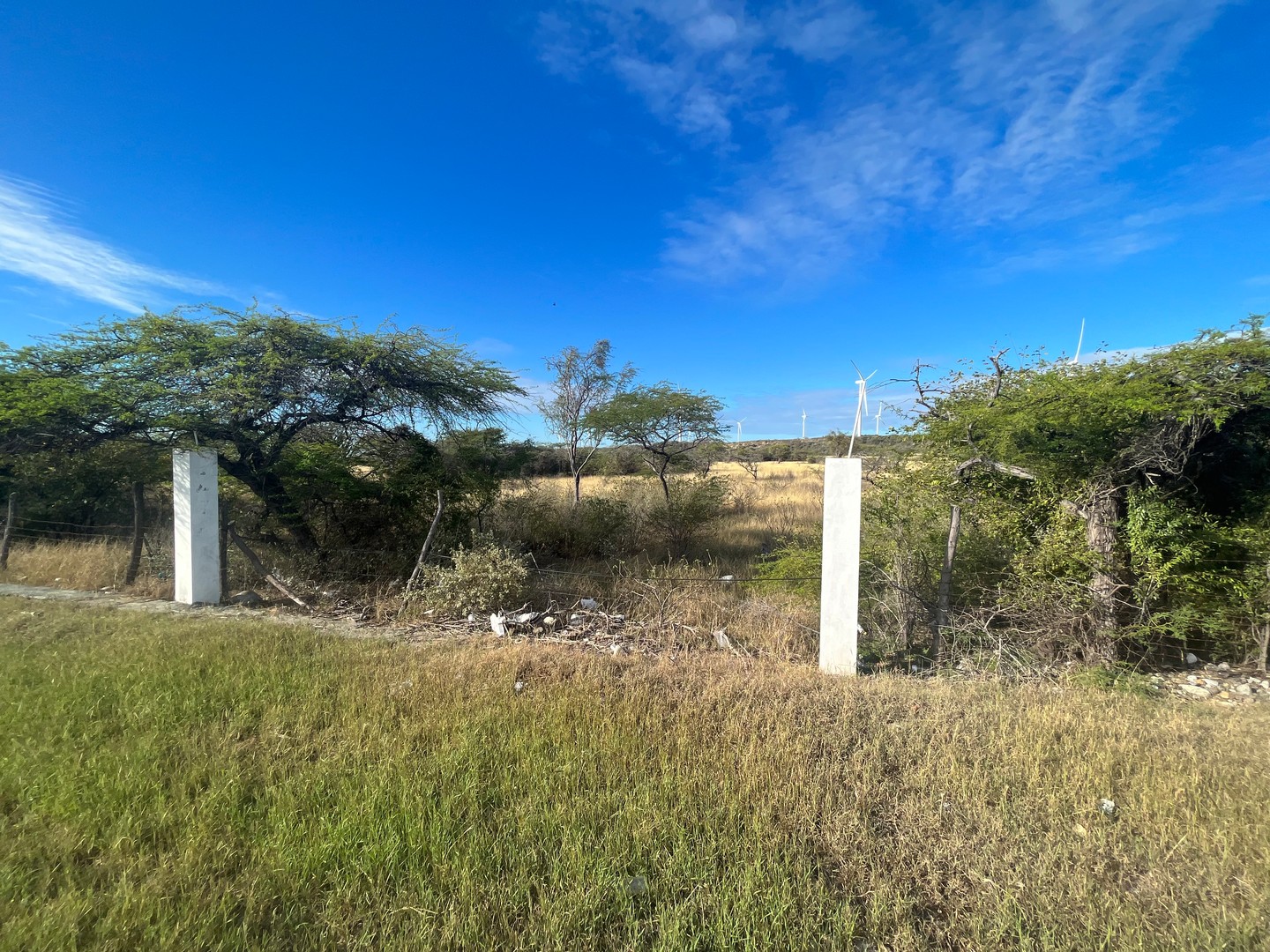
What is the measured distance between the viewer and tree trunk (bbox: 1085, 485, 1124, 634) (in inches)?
210

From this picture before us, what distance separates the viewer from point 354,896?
234 cm

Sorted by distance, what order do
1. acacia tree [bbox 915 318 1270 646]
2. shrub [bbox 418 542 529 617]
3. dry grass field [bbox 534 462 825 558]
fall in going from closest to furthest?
1. acacia tree [bbox 915 318 1270 646]
2. shrub [bbox 418 542 529 617]
3. dry grass field [bbox 534 462 825 558]

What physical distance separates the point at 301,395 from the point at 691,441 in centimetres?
1020

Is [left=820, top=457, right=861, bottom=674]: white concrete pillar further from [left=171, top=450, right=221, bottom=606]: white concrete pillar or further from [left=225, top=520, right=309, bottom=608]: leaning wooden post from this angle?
[left=171, top=450, right=221, bottom=606]: white concrete pillar

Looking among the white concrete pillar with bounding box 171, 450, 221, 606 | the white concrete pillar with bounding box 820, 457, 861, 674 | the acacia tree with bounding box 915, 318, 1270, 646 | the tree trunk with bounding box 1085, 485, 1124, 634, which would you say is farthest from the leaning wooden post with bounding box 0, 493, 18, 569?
the tree trunk with bounding box 1085, 485, 1124, 634

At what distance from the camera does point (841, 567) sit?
517cm

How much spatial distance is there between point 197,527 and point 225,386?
6.91 feet

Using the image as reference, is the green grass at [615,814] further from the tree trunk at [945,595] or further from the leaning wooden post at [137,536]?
the leaning wooden post at [137,536]

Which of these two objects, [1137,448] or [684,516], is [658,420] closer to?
[684,516]

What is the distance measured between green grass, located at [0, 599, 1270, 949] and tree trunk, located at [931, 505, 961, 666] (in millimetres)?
813

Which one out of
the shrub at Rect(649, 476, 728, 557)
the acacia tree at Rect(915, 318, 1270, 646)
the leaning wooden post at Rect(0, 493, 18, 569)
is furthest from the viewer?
the shrub at Rect(649, 476, 728, 557)

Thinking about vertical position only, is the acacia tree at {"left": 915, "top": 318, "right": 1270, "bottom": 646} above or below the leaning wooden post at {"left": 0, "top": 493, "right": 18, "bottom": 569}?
above

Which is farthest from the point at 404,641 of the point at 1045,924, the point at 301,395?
the point at 1045,924

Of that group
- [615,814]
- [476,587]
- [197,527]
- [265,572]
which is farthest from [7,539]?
[615,814]
